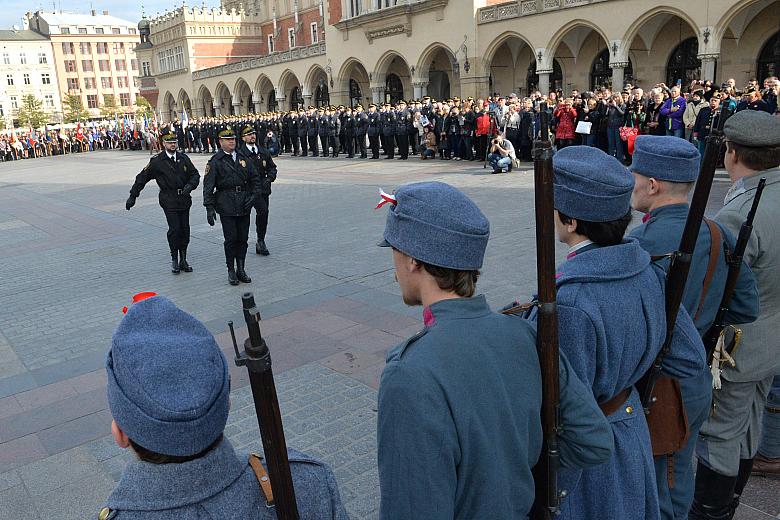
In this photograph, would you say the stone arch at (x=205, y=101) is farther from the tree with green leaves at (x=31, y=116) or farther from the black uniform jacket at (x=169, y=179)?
the black uniform jacket at (x=169, y=179)

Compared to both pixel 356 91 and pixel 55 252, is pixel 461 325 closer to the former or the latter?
pixel 55 252

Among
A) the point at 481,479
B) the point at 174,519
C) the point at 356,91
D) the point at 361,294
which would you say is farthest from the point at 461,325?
the point at 356,91

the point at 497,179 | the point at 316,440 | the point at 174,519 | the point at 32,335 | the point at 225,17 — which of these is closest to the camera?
the point at 174,519

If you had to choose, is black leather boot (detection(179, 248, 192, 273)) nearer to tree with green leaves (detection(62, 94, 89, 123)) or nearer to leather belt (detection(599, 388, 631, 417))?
leather belt (detection(599, 388, 631, 417))

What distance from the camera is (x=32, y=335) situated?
670 centimetres

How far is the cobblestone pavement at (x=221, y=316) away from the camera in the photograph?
4.01 metres

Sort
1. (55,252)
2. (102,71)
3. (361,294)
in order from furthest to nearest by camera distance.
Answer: (102,71)
(55,252)
(361,294)

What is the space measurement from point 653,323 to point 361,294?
17.4 ft

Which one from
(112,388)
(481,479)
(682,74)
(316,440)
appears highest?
(682,74)

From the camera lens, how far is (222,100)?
55.5 m

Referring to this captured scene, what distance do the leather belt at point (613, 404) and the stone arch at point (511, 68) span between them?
31627 millimetres

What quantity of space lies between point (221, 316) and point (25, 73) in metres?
108

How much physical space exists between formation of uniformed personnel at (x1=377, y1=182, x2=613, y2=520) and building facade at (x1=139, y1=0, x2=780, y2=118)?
2345 cm

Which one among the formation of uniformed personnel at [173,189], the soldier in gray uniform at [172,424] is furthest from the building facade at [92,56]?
the soldier in gray uniform at [172,424]
